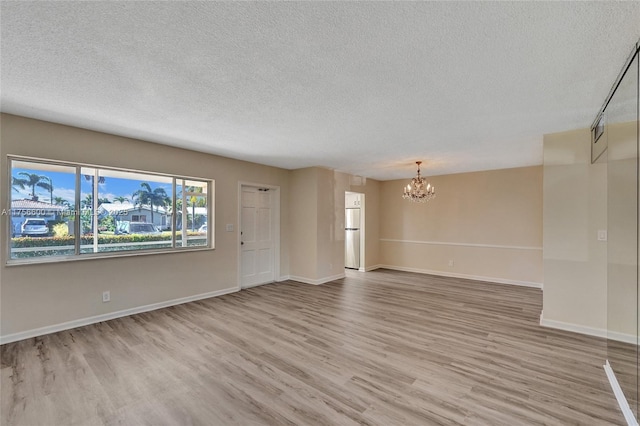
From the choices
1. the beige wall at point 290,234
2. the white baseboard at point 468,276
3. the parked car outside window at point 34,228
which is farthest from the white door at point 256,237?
the white baseboard at point 468,276

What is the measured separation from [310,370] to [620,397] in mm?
2368

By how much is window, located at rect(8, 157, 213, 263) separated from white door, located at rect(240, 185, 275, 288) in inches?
32.1

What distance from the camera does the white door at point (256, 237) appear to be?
5.54 meters

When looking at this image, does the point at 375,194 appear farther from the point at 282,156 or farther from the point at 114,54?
the point at 114,54

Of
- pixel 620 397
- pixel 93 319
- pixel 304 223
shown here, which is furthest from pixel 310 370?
pixel 304 223

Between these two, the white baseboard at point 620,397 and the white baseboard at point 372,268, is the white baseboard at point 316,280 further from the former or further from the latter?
the white baseboard at point 620,397

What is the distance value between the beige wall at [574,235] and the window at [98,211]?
508 centimetres

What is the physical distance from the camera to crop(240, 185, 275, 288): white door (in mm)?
5539

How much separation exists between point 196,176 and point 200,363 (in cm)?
303

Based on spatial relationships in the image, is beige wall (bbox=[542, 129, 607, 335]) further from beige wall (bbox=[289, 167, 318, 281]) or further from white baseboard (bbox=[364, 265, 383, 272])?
white baseboard (bbox=[364, 265, 383, 272])

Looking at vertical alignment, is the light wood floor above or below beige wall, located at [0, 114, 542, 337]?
below

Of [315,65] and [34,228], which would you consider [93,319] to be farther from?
[315,65]

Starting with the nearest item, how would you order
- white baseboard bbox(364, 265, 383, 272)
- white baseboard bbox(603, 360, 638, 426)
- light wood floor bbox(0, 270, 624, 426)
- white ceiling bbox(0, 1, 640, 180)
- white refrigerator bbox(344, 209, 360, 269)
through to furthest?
white ceiling bbox(0, 1, 640, 180) < white baseboard bbox(603, 360, 638, 426) < light wood floor bbox(0, 270, 624, 426) < white baseboard bbox(364, 265, 383, 272) < white refrigerator bbox(344, 209, 360, 269)

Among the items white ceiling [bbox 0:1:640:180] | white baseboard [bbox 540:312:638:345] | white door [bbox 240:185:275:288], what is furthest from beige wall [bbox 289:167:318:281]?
white baseboard [bbox 540:312:638:345]
